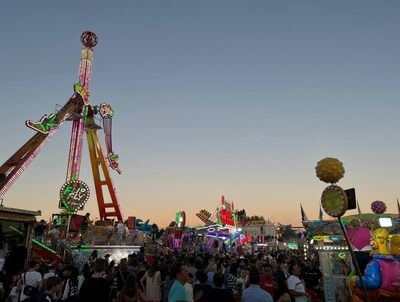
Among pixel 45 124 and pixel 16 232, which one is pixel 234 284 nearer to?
pixel 16 232

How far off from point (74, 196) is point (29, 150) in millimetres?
9647

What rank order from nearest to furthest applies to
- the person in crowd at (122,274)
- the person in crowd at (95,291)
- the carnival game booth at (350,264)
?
the person in crowd at (95,291), the carnival game booth at (350,264), the person in crowd at (122,274)

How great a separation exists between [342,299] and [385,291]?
173 cm

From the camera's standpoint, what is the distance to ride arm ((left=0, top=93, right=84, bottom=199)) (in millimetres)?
27548

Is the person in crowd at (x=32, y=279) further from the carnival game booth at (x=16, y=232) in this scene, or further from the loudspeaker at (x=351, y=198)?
the carnival game booth at (x=16, y=232)

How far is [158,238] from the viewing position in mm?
30484

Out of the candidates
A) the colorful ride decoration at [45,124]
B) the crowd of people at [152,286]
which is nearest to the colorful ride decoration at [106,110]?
the colorful ride decoration at [45,124]

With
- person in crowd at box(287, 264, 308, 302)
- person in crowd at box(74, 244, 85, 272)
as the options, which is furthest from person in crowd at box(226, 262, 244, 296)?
person in crowd at box(74, 244, 85, 272)

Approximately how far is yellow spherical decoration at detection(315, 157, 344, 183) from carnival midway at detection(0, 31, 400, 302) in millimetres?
18

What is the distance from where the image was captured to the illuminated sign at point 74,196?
80.3ft

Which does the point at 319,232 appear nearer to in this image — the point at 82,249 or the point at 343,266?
the point at 82,249

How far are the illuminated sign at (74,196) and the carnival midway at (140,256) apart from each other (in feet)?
0.24

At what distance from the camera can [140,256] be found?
11461 mm

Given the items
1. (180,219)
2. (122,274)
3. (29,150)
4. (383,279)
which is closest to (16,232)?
(122,274)
